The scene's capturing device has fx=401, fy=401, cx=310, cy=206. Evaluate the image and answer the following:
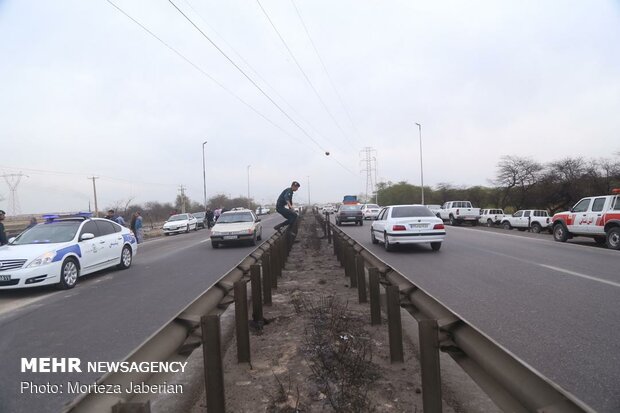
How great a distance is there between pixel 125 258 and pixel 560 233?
53.8 feet

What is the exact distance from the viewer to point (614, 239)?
13438 mm

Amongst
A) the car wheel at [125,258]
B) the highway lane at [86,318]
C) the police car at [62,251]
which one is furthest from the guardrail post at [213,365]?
the car wheel at [125,258]

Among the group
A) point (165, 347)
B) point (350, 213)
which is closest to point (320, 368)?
point (165, 347)

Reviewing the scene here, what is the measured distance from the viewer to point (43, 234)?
9.70m

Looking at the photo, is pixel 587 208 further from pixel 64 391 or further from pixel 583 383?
pixel 64 391

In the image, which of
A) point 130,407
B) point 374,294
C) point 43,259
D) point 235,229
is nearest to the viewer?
point 130,407

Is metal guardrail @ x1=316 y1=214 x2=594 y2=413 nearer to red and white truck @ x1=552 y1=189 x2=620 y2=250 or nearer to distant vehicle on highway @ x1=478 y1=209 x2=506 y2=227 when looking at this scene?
red and white truck @ x1=552 y1=189 x2=620 y2=250

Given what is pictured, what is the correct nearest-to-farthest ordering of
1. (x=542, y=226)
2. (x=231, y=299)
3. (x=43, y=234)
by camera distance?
(x=231, y=299) < (x=43, y=234) < (x=542, y=226)

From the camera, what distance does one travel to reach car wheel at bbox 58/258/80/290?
8.83 m

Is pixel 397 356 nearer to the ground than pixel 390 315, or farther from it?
nearer to the ground

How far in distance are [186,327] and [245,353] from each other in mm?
1338

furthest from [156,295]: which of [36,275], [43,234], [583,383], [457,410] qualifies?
[583,383]

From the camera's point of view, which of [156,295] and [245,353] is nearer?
[245,353]

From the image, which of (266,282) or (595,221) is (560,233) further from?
(266,282)
